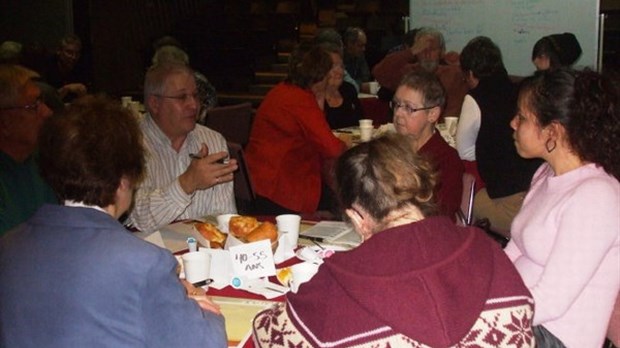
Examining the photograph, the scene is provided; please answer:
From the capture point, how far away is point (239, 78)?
11891 mm

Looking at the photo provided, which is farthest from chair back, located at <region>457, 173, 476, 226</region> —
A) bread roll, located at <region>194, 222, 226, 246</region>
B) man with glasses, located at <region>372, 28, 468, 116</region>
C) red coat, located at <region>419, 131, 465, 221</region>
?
man with glasses, located at <region>372, 28, 468, 116</region>

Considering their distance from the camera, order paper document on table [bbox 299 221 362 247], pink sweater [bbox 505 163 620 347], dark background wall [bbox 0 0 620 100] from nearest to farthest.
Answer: pink sweater [bbox 505 163 620 347], paper document on table [bbox 299 221 362 247], dark background wall [bbox 0 0 620 100]

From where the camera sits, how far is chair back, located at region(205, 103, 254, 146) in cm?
586

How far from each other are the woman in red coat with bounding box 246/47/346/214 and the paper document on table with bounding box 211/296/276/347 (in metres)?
2.21

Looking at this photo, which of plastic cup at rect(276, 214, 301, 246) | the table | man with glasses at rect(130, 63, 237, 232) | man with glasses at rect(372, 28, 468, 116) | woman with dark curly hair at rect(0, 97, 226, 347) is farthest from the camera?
man with glasses at rect(372, 28, 468, 116)

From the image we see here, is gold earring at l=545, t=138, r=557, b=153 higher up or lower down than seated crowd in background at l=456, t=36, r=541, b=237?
higher up

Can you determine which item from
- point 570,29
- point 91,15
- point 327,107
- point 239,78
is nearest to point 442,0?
point 570,29

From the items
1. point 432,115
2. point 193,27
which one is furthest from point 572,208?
point 193,27

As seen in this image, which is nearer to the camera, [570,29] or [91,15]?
[570,29]

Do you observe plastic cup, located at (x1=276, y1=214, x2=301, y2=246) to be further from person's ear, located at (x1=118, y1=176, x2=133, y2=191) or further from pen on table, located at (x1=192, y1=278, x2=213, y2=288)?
person's ear, located at (x1=118, y1=176, x2=133, y2=191)

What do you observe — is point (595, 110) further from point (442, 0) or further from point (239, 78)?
point (239, 78)

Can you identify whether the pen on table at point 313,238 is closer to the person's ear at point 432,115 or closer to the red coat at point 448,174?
the red coat at point 448,174

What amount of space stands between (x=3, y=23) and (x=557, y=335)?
11.1m

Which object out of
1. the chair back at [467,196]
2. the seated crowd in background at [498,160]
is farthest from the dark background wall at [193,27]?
the chair back at [467,196]
